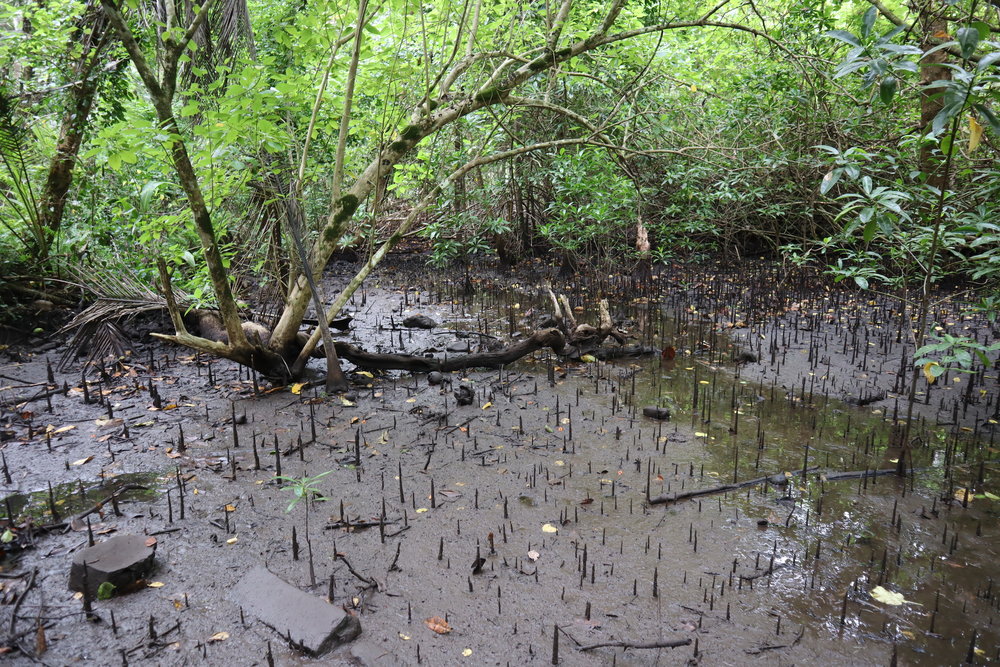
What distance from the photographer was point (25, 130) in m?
5.32

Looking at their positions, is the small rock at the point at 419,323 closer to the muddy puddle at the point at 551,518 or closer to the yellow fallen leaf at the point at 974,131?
the muddy puddle at the point at 551,518

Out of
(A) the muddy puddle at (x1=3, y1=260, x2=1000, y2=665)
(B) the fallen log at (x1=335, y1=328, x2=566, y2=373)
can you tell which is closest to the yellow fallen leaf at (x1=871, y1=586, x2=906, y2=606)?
(A) the muddy puddle at (x1=3, y1=260, x2=1000, y2=665)

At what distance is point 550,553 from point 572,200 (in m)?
6.18

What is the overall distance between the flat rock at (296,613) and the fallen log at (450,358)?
2.58 metres

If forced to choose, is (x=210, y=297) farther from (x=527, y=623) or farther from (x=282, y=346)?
(x=527, y=623)

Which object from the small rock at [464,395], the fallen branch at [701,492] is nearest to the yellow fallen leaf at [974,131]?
the fallen branch at [701,492]

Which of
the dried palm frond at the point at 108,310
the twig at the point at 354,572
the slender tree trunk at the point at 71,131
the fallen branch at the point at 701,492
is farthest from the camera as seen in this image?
the dried palm frond at the point at 108,310

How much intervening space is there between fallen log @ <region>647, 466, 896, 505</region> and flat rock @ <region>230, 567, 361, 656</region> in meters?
1.65

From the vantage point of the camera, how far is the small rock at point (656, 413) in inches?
166

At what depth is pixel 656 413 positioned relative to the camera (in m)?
4.25

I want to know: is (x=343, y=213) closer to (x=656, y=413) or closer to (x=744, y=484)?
(x=656, y=413)

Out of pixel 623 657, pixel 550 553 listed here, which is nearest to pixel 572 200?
pixel 550 553

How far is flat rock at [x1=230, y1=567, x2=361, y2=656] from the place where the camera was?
2221mm

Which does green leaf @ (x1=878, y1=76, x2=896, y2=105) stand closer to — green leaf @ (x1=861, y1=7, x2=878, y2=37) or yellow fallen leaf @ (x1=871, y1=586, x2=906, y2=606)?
green leaf @ (x1=861, y1=7, x2=878, y2=37)
